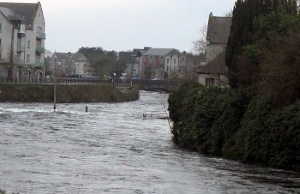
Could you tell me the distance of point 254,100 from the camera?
33.1 meters

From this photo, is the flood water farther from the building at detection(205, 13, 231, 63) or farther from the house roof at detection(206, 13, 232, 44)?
the house roof at detection(206, 13, 232, 44)

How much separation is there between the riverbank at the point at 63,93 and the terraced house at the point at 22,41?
853 centimetres

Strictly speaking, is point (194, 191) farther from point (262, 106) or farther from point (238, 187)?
point (262, 106)

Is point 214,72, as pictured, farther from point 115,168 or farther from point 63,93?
Result: point 63,93

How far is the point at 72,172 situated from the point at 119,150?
9900 mm

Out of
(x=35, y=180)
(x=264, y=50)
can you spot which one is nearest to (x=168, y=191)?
(x=35, y=180)

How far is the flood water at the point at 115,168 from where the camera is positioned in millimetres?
23109

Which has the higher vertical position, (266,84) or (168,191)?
(266,84)

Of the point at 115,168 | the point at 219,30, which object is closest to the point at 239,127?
the point at 115,168

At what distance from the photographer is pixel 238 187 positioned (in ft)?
77.4

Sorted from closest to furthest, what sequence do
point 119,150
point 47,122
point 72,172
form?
point 72,172, point 119,150, point 47,122

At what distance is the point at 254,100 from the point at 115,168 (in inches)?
343

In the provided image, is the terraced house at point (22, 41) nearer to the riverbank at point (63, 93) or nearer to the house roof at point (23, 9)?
the house roof at point (23, 9)

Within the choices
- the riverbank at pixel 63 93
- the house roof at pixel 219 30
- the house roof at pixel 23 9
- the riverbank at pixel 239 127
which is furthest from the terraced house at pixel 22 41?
the riverbank at pixel 239 127
